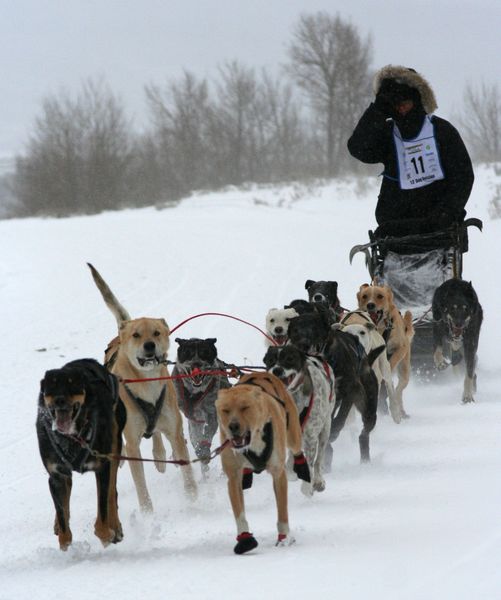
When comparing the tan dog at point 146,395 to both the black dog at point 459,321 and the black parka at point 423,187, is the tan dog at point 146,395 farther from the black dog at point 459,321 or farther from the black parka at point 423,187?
the black parka at point 423,187

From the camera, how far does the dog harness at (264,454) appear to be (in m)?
4.02

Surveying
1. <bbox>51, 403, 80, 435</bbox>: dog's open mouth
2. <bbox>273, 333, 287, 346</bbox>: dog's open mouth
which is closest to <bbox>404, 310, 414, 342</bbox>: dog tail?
<bbox>273, 333, 287, 346</bbox>: dog's open mouth

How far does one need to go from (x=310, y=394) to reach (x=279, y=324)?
1599 mm

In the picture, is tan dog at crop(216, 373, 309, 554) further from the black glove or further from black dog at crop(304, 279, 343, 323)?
the black glove

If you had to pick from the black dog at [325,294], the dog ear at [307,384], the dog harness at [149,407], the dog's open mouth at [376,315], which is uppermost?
the black dog at [325,294]

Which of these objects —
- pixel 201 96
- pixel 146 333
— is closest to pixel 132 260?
pixel 146 333

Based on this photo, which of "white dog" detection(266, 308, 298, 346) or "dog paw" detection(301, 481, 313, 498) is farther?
"white dog" detection(266, 308, 298, 346)

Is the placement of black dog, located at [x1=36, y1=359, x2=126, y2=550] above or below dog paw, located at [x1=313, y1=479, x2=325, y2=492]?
above

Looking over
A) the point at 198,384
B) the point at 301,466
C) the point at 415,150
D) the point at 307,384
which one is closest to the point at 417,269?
the point at 415,150

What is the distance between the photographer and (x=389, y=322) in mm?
6965

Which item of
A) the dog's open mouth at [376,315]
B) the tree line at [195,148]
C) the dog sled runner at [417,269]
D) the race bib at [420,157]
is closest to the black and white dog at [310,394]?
the dog's open mouth at [376,315]

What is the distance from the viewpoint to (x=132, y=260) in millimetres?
17031

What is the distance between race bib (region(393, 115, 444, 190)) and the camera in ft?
24.9

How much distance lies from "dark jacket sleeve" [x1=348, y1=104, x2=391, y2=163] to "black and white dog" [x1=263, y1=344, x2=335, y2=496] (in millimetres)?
2867
